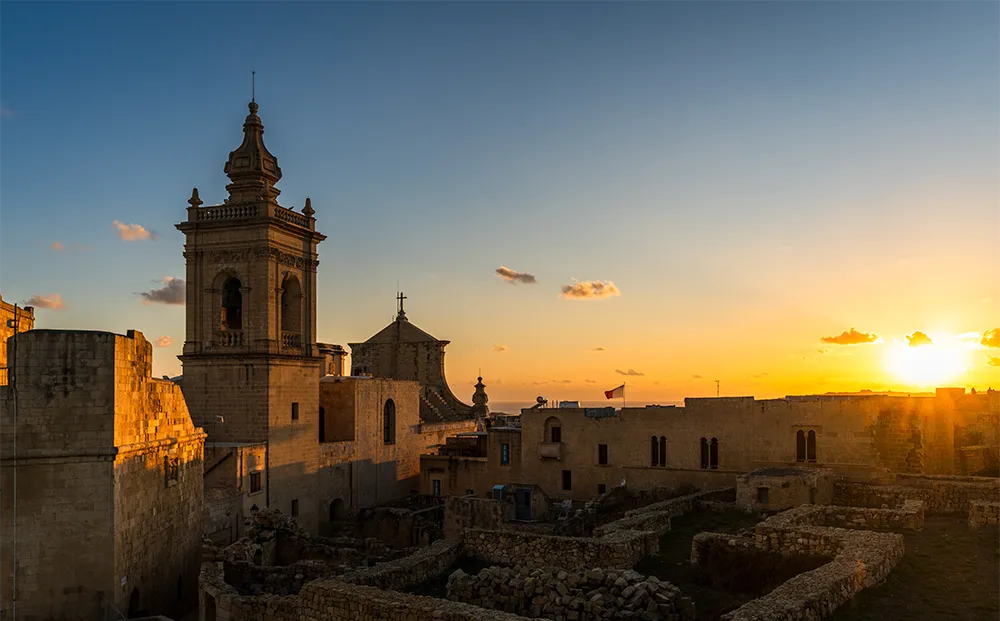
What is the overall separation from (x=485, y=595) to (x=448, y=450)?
27907mm

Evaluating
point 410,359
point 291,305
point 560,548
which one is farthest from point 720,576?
point 410,359

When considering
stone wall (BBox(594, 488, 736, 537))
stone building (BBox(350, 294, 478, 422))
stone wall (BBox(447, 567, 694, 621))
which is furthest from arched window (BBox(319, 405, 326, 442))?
stone wall (BBox(447, 567, 694, 621))

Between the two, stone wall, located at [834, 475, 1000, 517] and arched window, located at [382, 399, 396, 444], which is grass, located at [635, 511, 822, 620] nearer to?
stone wall, located at [834, 475, 1000, 517]

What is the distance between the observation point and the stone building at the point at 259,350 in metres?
30.7

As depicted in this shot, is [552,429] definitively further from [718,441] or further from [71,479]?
[71,479]

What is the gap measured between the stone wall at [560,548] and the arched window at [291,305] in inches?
733

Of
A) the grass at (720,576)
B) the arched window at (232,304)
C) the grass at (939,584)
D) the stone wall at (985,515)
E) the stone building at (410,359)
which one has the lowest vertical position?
the grass at (720,576)

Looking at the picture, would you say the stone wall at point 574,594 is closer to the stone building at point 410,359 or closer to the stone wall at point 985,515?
the stone wall at point 985,515

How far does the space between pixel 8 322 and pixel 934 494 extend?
25.1m

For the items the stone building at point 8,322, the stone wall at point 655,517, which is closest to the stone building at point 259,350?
the stone building at point 8,322

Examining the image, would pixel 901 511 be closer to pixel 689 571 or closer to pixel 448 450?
pixel 689 571

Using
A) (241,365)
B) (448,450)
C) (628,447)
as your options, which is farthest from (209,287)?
(628,447)

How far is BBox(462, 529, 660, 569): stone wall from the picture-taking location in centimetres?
1577

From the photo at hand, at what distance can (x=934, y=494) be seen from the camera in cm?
2067
